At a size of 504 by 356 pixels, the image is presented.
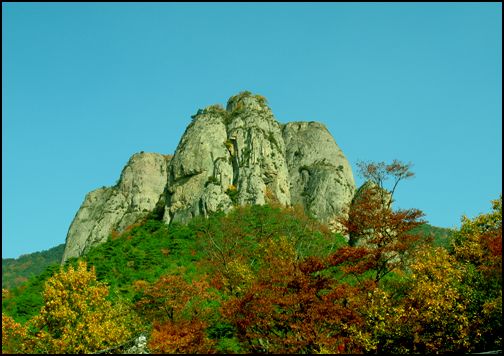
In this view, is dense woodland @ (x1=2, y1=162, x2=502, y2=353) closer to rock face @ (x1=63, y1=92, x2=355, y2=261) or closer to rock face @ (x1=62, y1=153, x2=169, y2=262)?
rock face @ (x1=63, y1=92, x2=355, y2=261)

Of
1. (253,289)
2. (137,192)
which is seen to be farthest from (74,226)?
(253,289)

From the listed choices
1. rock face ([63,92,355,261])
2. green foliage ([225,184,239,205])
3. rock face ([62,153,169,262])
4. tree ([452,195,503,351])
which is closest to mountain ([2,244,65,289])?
rock face ([62,153,169,262])

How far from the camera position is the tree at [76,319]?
24.9 meters

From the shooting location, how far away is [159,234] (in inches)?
2115

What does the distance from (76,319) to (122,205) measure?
47725mm

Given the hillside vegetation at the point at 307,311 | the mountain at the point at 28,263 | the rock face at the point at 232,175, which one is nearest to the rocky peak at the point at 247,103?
the rock face at the point at 232,175

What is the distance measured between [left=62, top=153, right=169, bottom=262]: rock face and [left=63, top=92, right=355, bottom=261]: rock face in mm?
132

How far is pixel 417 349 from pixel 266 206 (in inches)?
1148

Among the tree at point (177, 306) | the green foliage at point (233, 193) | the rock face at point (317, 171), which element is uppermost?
the rock face at point (317, 171)

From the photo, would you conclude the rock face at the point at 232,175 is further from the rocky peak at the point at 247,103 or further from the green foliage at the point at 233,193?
the green foliage at the point at 233,193

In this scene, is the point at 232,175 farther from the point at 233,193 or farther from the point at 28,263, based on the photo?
the point at 28,263

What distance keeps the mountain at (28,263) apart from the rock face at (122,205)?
210 ft

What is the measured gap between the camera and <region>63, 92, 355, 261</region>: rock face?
59500 millimetres

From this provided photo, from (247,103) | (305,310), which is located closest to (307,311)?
(305,310)
